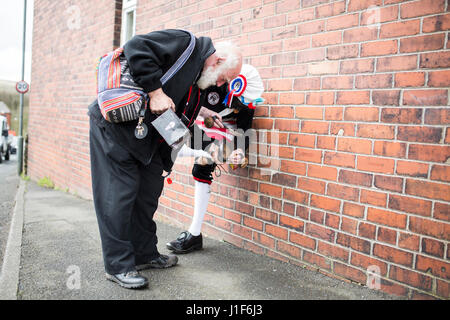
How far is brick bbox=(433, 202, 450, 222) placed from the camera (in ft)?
6.96

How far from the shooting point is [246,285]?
257cm

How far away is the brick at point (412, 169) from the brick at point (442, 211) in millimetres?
178

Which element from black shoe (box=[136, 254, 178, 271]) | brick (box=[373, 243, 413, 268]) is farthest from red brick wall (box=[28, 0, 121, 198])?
brick (box=[373, 243, 413, 268])

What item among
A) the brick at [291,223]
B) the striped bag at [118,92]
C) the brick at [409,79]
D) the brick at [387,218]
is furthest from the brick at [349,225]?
the striped bag at [118,92]

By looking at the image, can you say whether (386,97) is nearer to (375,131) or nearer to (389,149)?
(375,131)

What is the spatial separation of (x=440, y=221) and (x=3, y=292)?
2555 millimetres

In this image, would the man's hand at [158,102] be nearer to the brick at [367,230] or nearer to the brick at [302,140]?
the brick at [302,140]

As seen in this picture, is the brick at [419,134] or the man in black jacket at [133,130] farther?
the man in black jacket at [133,130]

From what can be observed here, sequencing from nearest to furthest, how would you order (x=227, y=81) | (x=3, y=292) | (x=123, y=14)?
(x=3, y=292), (x=227, y=81), (x=123, y=14)

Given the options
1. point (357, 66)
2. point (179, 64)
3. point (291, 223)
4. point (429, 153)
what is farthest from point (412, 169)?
point (179, 64)

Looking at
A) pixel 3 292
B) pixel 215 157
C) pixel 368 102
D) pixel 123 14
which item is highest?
pixel 123 14

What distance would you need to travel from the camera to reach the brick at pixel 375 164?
7.73 ft

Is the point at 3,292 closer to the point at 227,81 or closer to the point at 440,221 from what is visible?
the point at 227,81
